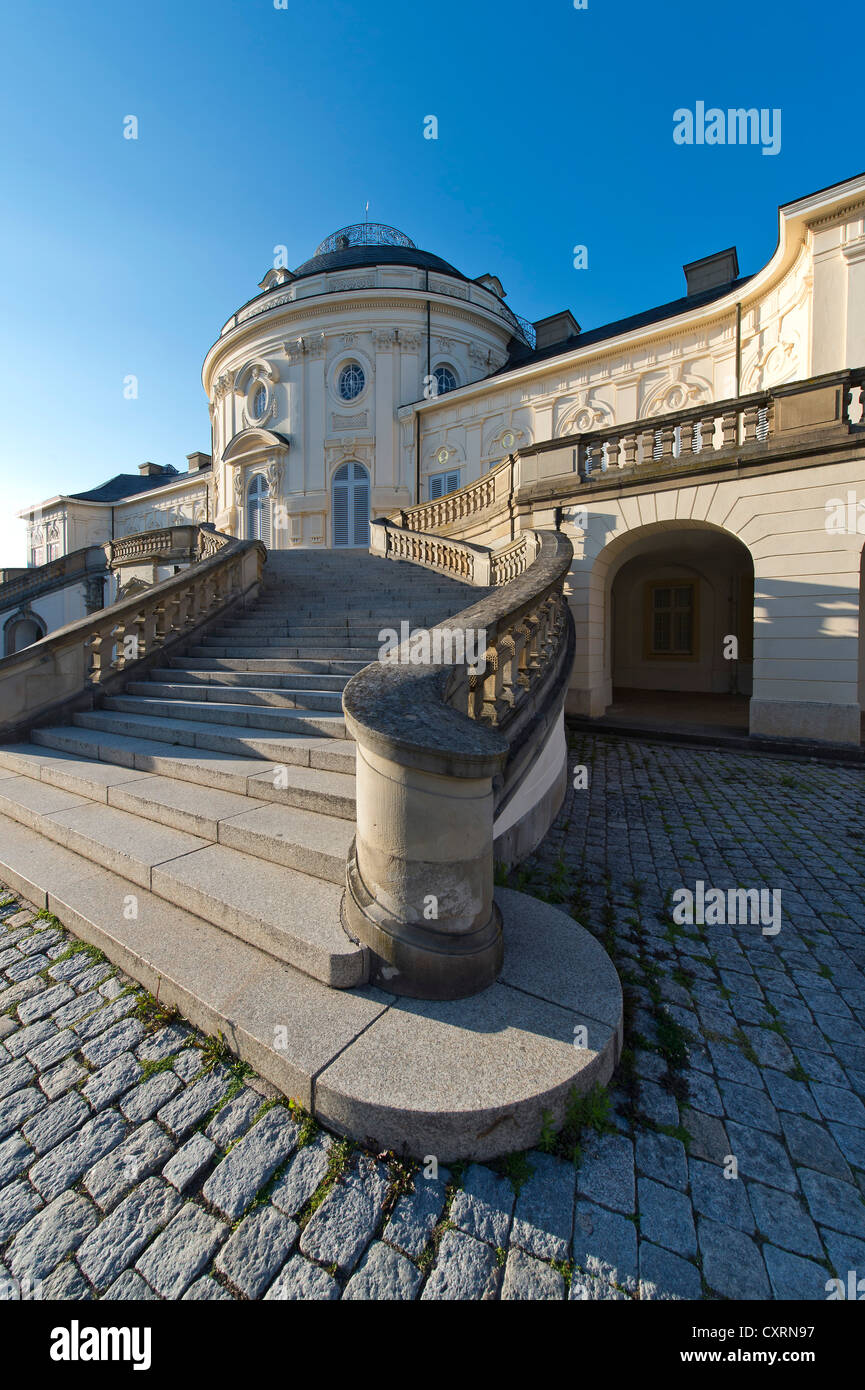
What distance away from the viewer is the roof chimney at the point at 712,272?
64.1 feet

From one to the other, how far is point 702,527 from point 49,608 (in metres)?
23.7

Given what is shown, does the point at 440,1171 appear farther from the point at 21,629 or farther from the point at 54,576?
the point at 21,629

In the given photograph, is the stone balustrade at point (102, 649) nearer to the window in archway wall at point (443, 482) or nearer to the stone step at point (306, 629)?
the stone step at point (306, 629)

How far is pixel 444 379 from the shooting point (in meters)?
23.0

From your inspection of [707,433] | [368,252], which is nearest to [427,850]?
[707,433]

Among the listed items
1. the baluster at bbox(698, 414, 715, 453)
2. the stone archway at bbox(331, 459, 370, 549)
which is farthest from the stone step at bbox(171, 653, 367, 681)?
the stone archway at bbox(331, 459, 370, 549)

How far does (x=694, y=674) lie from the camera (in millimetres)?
15719

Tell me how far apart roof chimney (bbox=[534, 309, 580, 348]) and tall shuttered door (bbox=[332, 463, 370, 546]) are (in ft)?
30.5

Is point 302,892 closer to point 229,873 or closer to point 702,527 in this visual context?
point 229,873

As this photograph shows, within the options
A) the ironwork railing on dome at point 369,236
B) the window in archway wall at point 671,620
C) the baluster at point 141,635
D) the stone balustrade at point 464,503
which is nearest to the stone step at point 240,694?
the baluster at point 141,635

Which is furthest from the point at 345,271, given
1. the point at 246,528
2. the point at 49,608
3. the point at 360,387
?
the point at 49,608

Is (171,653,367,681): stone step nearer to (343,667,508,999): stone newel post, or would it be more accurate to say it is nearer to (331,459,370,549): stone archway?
(343,667,508,999): stone newel post

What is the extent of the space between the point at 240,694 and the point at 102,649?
2447mm

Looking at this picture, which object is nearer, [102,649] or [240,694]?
[240,694]
